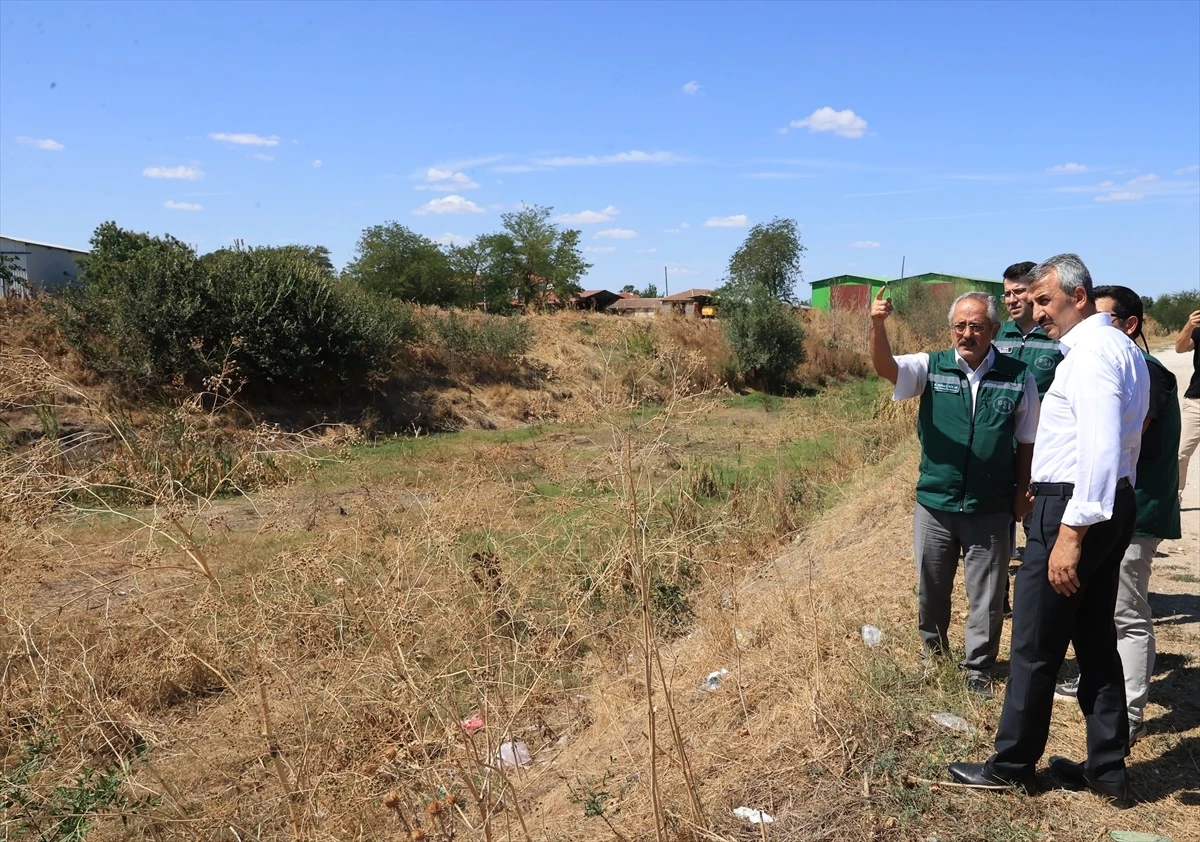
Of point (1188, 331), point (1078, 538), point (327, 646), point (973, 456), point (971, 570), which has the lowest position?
point (327, 646)

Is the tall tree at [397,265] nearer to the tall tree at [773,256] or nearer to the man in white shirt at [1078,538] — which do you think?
the tall tree at [773,256]

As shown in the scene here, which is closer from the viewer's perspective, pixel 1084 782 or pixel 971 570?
pixel 1084 782

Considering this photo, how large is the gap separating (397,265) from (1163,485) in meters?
39.2

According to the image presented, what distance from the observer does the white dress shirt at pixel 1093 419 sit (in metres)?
2.51

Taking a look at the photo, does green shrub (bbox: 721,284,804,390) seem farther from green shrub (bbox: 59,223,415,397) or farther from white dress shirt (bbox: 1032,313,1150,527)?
white dress shirt (bbox: 1032,313,1150,527)

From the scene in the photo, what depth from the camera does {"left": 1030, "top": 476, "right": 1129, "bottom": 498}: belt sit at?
8.71 ft

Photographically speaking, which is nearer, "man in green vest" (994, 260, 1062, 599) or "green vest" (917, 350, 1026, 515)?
"green vest" (917, 350, 1026, 515)

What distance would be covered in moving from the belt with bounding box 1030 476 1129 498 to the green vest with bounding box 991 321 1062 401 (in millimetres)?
1599

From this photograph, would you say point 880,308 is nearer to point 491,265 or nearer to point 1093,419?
point 1093,419

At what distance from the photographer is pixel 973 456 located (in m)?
3.51

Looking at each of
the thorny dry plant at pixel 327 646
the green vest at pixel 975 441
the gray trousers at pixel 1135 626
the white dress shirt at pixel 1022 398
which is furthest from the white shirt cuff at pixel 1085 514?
the thorny dry plant at pixel 327 646

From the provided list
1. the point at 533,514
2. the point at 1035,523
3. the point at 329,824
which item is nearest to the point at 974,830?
the point at 1035,523

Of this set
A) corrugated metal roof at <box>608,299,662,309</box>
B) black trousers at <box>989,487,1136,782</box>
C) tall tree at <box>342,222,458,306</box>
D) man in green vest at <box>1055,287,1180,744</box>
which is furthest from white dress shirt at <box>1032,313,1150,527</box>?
corrugated metal roof at <box>608,299,662,309</box>

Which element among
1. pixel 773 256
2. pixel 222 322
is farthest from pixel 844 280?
pixel 222 322
